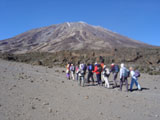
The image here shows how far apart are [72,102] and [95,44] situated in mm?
64768

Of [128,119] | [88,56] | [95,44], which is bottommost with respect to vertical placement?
[128,119]

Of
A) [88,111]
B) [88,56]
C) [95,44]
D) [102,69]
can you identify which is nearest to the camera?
[88,111]

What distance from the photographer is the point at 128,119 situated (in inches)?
184

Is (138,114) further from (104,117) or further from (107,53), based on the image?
(107,53)

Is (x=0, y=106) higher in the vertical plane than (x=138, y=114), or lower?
higher

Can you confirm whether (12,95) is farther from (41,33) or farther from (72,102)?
(41,33)

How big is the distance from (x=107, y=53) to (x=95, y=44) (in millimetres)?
31242

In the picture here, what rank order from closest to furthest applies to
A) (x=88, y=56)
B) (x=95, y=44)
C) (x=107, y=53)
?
(x=88, y=56) < (x=107, y=53) < (x=95, y=44)

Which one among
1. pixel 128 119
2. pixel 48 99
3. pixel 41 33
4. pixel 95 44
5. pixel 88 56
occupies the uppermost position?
pixel 41 33

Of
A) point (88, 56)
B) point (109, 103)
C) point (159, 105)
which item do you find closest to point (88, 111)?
point (109, 103)

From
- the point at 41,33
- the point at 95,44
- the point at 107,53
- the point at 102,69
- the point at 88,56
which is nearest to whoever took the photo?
the point at 102,69

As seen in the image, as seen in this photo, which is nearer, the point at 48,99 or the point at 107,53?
the point at 48,99

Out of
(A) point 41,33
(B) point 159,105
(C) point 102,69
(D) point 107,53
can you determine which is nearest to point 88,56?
(D) point 107,53

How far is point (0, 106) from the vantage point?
14.9 ft
